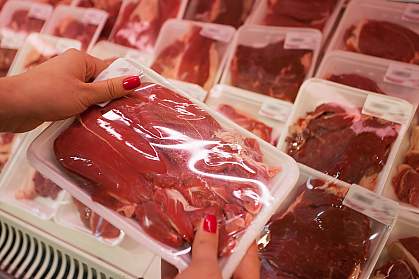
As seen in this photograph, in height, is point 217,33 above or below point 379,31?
below

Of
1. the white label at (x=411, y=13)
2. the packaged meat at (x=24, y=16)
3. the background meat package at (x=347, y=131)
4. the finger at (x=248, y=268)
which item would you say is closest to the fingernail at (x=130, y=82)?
the finger at (x=248, y=268)

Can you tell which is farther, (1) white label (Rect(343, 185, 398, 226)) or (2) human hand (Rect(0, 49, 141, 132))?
(1) white label (Rect(343, 185, 398, 226))

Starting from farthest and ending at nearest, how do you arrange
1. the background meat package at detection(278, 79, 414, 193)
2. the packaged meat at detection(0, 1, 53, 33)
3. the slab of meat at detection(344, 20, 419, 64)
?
1. the packaged meat at detection(0, 1, 53, 33)
2. the slab of meat at detection(344, 20, 419, 64)
3. the background meat package at detection(278, 79, 414, 193)

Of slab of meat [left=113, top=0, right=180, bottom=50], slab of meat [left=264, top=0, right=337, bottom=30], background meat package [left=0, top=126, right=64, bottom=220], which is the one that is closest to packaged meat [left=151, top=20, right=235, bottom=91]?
slab of meat [left=113, top=0, right=180, bottom=50]

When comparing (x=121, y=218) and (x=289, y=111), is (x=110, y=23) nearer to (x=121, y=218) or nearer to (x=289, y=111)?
(x=289, y=111)

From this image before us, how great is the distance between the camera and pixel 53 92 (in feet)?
4.31

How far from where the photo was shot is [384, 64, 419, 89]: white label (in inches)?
69.7

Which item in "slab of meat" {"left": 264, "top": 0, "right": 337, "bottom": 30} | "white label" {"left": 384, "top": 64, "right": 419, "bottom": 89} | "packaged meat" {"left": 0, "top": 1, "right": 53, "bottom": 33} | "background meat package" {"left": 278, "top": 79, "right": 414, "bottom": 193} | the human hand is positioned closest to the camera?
the human hand

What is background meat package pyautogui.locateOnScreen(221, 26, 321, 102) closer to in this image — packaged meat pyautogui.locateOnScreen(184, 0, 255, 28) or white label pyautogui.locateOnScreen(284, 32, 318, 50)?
white label pyautogui.locateOnScreen(284, 32, 318, 50)

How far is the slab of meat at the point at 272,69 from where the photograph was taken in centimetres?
202

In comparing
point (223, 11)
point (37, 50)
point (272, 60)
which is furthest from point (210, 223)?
point (37, 50)

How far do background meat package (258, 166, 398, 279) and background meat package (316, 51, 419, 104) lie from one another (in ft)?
1.59

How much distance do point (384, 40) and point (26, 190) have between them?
163cm

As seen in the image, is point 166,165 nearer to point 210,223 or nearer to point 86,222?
point 210,223
